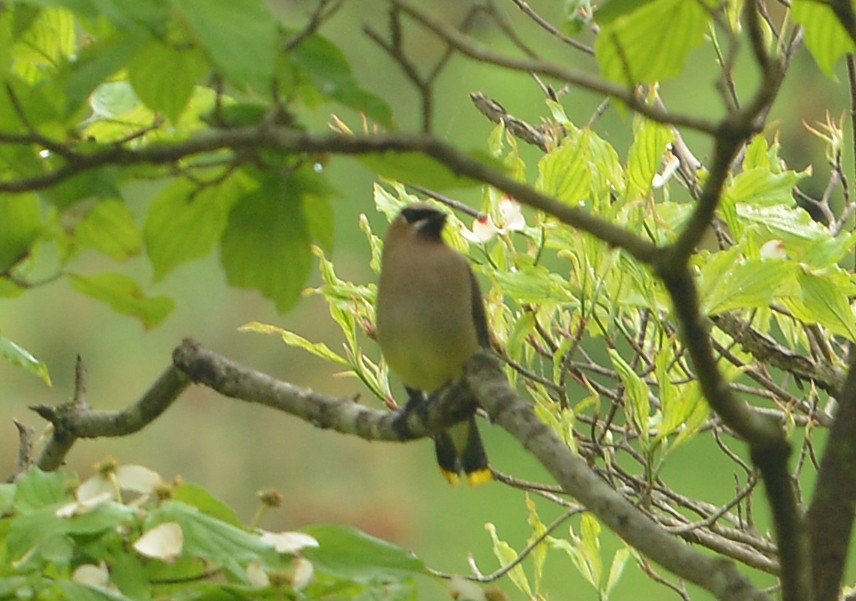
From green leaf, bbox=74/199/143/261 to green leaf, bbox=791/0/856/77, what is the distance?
0.39 m

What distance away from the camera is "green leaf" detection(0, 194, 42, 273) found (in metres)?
0.72

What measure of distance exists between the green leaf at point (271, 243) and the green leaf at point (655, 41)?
178 millimetres

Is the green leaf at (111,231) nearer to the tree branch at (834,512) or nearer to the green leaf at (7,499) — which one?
the green leaf at (7,499)

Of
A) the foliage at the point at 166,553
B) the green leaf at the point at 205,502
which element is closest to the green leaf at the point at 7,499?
the foliage at the point at 166,553

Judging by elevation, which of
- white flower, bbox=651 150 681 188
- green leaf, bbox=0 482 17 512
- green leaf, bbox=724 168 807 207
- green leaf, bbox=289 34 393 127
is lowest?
green leaf, bbox=0 482 17 512

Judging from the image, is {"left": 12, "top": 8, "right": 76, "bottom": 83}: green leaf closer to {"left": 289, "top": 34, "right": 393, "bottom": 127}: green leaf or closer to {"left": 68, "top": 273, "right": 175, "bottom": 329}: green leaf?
{"left": 68, "top": 273, "right": 175, "bottom": 329}: green leaf

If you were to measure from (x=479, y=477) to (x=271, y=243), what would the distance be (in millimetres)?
939

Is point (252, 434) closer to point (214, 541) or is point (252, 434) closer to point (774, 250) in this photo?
point (774, 250)

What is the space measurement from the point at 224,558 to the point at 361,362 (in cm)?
54

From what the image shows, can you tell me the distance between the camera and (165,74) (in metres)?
0.57

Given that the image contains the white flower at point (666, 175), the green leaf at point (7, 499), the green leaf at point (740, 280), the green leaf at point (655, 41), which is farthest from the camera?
the white flower at point (666, 175)

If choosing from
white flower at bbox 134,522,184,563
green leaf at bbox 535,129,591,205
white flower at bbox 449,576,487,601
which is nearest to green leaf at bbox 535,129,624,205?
green leaf at bbox 535,129,591,205

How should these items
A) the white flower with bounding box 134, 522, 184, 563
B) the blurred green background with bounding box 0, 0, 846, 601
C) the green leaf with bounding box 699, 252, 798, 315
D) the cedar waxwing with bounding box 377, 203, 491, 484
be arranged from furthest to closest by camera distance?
the blurred green background with bounding box 0, 0, 846, 601 → the cedar waxwing with bounding box 377, 203, 491, 484 → the green leaf with bounding box 699, 252, 798, 315 → the white flower with bounding box 134, 522, 184, 563

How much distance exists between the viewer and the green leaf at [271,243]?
647 millimetres
